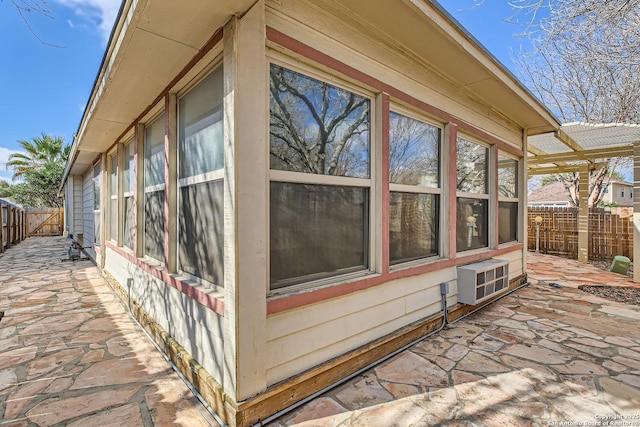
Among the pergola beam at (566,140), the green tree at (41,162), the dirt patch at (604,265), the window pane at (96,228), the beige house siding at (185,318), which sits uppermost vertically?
the green tree at (41,162)

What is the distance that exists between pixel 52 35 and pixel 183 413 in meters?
2.80

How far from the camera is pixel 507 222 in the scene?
16.5 ft

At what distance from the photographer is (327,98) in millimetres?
2314

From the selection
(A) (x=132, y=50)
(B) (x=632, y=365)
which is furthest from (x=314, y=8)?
(B) (x=632, y=365)

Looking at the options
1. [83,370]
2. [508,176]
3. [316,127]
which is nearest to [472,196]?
[508,176]

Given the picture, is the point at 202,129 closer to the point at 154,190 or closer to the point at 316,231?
the point at 316,231

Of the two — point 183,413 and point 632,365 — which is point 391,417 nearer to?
point 183,413

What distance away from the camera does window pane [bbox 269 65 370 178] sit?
6.69ft

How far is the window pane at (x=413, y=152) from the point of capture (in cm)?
288

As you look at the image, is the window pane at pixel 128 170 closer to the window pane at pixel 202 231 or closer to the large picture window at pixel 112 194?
the large picture window at pixel 112 194

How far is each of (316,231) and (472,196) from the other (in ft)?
9.17

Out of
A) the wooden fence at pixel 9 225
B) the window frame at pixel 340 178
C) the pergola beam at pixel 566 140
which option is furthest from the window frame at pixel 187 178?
the wooden fence at pixel 9 225


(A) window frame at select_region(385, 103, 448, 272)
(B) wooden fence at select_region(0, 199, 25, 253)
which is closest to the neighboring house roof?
(A) window frame at select_region(385, 103, 448, 272)

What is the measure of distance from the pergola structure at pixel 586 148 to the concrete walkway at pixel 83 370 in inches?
253
